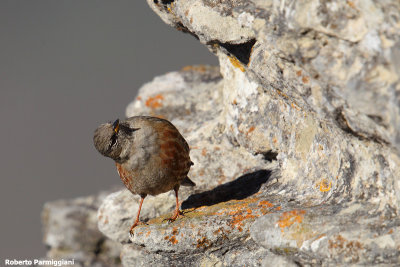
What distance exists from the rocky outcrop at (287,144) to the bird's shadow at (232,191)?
0.9 inches

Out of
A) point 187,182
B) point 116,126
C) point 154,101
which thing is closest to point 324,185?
point 187,182

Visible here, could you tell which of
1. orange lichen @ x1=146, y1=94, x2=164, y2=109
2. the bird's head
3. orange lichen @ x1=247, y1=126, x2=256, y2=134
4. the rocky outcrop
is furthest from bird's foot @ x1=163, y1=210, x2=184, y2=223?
orange lichen @ x1=146, y1=94, x2=164, y2=109

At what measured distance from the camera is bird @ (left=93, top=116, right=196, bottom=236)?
6.52 m

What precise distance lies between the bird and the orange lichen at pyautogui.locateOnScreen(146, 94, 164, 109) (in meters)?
3.48

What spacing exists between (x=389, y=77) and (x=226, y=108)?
483 centimetres

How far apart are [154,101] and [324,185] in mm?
5436

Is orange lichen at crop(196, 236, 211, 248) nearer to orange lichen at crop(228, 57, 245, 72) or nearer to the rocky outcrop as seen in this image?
the rocky outcrop

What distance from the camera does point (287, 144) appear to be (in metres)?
6.89

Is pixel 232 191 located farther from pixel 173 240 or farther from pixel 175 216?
pixel 173 240

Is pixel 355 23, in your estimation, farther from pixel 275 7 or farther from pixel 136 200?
pixel 136 200

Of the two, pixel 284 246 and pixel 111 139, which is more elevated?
pixel 111 139

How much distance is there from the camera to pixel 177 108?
10320 mm

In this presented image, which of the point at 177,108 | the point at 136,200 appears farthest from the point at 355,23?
the point at 177,108

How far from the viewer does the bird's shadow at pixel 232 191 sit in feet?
23.9
